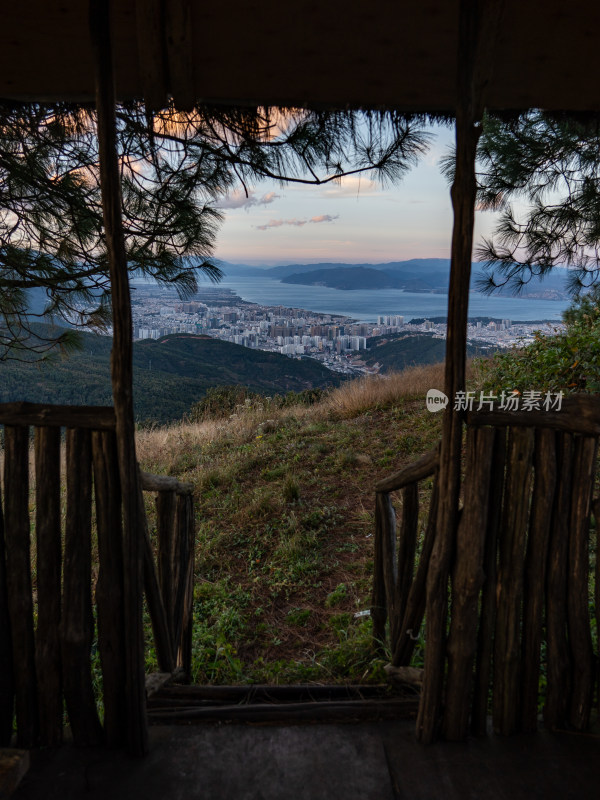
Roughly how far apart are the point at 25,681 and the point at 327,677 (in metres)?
1.47

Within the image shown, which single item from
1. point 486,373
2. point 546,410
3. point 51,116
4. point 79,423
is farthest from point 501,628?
point 486,373

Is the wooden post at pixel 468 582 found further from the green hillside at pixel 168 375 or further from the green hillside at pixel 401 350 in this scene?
the green hillside at pixel 168 375

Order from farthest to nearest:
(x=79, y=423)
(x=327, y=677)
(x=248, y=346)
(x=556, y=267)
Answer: (x=248, y=346) < (x=556, y=267) < (x=327, y=677) < (x=79, y=423)

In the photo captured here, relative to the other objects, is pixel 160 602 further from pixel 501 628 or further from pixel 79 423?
pixel 501 628

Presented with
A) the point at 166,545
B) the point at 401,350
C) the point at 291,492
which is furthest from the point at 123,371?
the point at 401,350

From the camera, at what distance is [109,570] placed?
68.9 inches

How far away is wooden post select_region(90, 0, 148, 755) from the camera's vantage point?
1.62 meters

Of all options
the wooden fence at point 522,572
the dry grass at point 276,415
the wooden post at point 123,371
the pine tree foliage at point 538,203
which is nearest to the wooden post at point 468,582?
Answer: the wooden fence at point 522,572

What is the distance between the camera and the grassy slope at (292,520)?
3156mm

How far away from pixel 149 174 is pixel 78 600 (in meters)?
2.40

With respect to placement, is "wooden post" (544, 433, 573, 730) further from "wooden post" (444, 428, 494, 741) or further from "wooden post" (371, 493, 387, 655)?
"wooden post" (371, 493, 387, 655)

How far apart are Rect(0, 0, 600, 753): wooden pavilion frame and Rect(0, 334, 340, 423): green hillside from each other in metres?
9.38

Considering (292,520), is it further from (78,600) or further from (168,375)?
(168,375)

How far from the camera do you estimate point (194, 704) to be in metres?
2.07
